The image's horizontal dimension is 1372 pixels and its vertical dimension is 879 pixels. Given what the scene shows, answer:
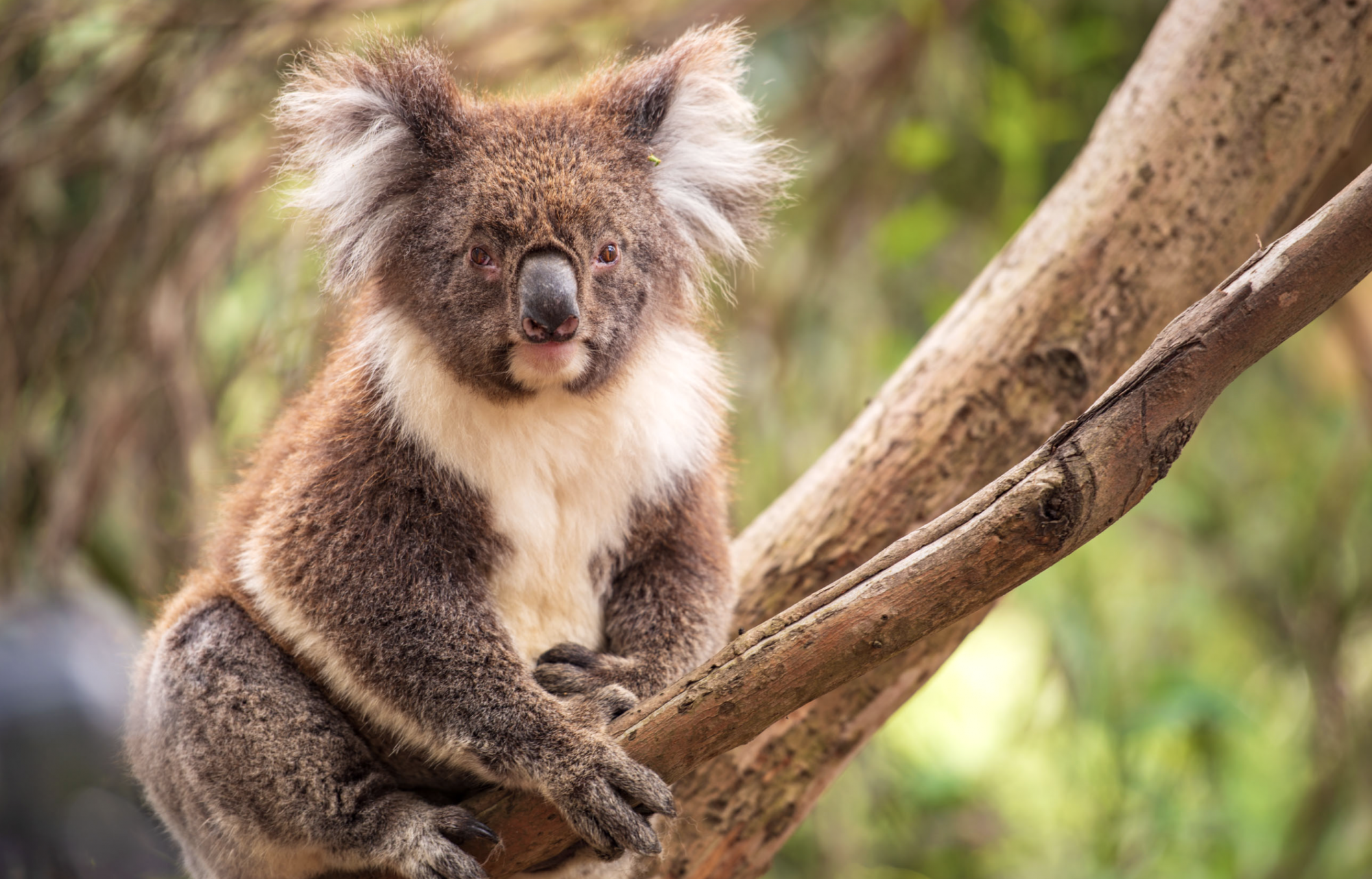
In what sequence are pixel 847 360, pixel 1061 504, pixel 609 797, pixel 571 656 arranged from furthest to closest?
pixel 847 360
pixel 571 656
pixel 609 797
pixel 1061 504

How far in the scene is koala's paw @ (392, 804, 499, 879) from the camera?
2.18 m

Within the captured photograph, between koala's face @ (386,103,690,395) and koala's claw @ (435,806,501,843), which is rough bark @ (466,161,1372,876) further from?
koala's face @ (386,103,690,395)

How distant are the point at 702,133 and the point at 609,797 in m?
1.50

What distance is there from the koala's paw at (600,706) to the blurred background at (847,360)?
2.21 m

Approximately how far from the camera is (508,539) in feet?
7.92

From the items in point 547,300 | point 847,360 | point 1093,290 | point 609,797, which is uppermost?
point 1093,290

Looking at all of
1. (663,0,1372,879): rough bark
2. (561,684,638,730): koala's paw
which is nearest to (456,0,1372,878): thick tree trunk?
(663,0,1372,879): rough bark

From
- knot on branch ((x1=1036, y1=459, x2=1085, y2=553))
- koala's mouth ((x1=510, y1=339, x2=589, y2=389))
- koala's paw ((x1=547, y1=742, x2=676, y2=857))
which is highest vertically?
knot on branch ((x1=1036, y1=459, x2=1085, y2=553))

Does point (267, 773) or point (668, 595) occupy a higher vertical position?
point (668, 595)

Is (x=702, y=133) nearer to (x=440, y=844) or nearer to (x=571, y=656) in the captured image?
(x=571, y=656)

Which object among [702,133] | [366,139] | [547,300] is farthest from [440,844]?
[702,133]

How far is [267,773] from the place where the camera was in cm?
229

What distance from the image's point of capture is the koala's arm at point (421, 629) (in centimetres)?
210

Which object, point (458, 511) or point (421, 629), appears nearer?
point (421, 629)
